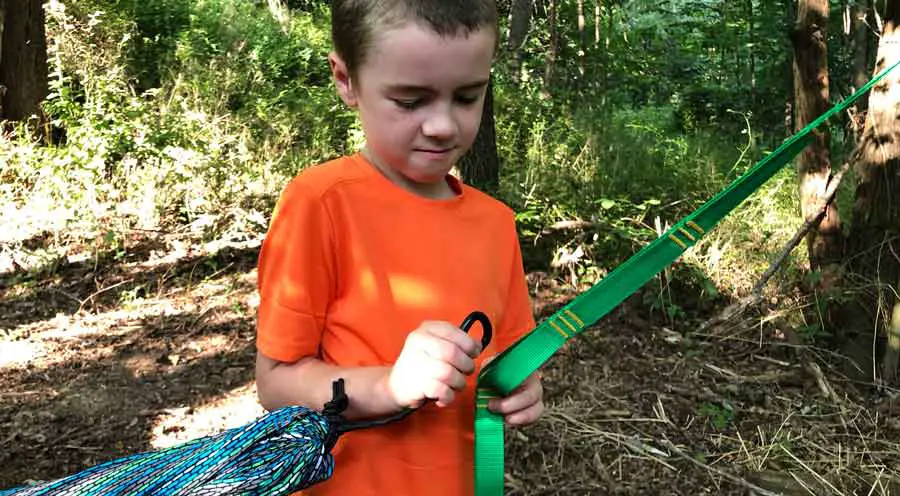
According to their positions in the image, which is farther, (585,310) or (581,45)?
(581,45)

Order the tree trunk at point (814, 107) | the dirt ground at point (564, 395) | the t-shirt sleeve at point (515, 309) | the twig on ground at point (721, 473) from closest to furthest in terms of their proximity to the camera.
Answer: the t-shirt sleeve at point (515, 309)
the twig on ground at point (721, 473)
the dirt ground at point (564, 395)
the tree trunk at point (814, 107)

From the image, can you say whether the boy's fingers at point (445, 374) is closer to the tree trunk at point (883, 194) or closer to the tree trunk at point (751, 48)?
the tree trunk at point (883, 194)

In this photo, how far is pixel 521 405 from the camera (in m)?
1.07

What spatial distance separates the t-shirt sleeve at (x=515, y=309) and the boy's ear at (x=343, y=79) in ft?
1.17

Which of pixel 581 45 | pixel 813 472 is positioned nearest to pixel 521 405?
pixel 813 472

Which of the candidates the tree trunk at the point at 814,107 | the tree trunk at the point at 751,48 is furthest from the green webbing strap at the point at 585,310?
the tree trunk at the point at 751,48

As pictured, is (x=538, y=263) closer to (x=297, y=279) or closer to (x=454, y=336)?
(x=297, y=279)

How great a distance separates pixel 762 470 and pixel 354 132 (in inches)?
174

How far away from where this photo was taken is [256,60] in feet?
27.2

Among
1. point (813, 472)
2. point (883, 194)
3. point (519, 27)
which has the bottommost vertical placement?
point (813, 472)

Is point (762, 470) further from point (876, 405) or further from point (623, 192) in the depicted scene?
point (623, 192)

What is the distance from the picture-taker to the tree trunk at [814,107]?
3600 mm

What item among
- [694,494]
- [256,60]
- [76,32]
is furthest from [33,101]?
[694,494]

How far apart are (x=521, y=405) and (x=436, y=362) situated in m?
0.20
